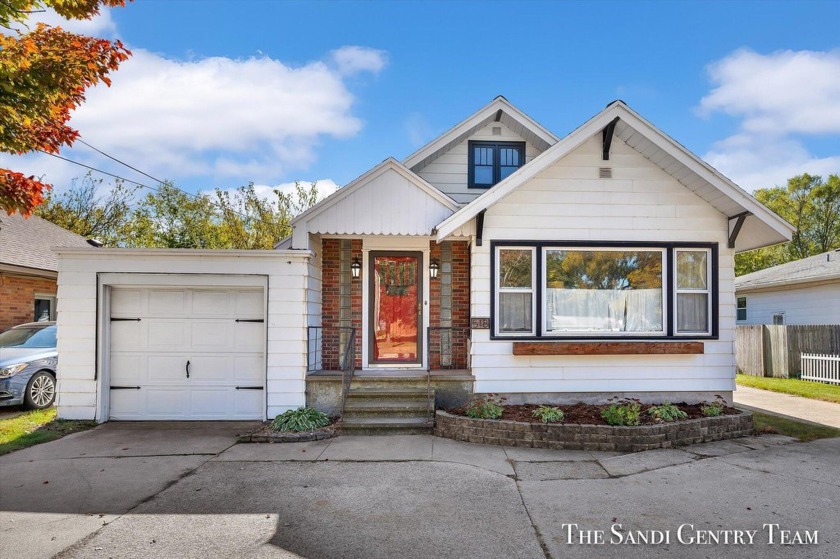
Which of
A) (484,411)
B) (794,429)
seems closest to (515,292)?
(484,411)

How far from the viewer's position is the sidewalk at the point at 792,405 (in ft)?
Answer: 27.7

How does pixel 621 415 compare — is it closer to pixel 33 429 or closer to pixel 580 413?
pixel 580 413

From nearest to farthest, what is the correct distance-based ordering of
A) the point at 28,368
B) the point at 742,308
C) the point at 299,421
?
1. the point at 299,421
2. the point at 28,368
3. the point at 742,308

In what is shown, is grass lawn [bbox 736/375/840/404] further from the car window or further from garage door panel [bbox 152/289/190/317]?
the car window

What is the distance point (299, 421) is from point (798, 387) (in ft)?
40.1

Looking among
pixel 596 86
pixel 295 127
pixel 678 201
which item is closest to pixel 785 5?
pixel 596 86

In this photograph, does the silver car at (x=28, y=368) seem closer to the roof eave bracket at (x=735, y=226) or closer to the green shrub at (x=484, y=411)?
the green shrub at (x=484, y=411)

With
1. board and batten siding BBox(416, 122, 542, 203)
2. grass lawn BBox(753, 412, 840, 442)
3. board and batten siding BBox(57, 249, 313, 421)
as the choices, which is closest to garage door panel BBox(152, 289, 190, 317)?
board and batten siding BBox(57, 249, 313, 421)

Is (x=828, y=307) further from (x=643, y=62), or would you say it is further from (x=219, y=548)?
(x=219, y=548)

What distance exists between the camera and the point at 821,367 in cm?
1290

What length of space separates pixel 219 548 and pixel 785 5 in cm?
1505

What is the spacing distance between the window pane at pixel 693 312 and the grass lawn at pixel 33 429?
32.8ft

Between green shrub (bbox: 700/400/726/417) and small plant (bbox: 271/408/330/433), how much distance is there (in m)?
5.83

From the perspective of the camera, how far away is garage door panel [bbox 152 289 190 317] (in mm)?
8055
